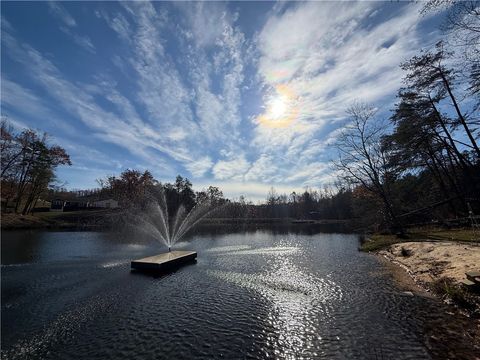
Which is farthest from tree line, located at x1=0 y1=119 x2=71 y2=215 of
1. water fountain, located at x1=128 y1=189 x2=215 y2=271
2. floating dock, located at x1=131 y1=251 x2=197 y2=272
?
floating dock, located at x1=131 y1=251 x2=197 y2=272

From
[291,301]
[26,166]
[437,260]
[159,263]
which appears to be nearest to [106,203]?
[26,166]

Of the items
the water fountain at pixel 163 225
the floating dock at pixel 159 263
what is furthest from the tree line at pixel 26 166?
the floating dock at pixel 159 263

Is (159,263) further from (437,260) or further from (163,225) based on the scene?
(163,225)

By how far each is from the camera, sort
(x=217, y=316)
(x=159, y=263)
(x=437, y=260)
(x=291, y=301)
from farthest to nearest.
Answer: (x=159, y=263) → (x=437, y=260) → (x=291, y=301) → (x=217, y=316)

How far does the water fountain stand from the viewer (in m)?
18.4

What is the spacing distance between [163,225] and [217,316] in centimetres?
4936

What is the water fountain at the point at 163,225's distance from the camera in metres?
18.4

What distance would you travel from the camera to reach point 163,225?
56.2 metres

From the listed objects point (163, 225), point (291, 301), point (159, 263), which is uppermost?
point (163, 225)

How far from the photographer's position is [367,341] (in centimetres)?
787

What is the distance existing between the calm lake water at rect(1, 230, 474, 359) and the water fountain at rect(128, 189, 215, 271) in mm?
1637

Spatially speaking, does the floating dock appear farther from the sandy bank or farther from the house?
the house

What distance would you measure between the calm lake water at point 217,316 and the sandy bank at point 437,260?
232 centimetres

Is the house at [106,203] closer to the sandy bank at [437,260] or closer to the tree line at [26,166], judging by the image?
the tree line at [26,166]
